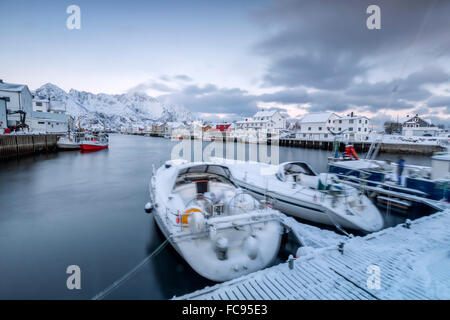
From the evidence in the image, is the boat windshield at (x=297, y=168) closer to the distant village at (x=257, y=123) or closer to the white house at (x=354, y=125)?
the distant village at (x=257, y=123)

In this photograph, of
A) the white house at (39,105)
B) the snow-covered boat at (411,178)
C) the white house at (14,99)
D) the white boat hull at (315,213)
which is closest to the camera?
the white boat hull at (315,213)

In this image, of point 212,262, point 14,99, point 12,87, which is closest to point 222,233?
point 212,262

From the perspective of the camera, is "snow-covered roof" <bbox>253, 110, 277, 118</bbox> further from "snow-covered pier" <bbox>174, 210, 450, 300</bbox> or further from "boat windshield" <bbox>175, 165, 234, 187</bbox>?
"snow-covered pier" <bbox>174, 210, 450, 300</bbox>

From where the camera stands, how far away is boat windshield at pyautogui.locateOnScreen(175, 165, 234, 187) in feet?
24.7

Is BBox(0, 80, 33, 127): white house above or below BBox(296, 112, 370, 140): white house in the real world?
above

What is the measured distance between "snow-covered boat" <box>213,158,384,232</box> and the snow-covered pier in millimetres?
1789

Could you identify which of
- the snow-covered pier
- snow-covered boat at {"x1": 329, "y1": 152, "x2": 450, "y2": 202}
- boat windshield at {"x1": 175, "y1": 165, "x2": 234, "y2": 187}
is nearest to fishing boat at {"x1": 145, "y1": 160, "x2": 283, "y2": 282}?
the snow-covered pier

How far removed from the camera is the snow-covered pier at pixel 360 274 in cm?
354

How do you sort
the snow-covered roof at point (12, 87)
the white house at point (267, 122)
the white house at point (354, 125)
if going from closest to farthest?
the snow-covered roof at point (12, 87), the white house at point (354, 125), the white house at point (267, 122)

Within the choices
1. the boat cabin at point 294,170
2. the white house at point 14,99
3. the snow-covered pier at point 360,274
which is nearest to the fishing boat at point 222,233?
the snow-covered pier at point 360,274

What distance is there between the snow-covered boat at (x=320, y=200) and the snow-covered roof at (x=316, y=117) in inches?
1727
